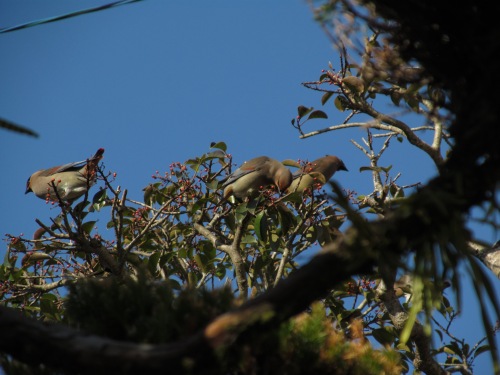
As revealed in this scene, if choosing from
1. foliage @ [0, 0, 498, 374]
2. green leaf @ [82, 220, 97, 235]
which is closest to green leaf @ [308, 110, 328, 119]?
foliage @ [0, 0, 498, 374]

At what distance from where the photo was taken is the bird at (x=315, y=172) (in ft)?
19.6

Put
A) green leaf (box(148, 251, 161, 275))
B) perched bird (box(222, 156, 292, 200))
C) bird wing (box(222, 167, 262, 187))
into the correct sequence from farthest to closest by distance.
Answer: bird wing (box(222, 167, 262, 187)) < perched bird (box(222, 156, 292, 200)) < green leaf (box(148, 251, 161, 275))

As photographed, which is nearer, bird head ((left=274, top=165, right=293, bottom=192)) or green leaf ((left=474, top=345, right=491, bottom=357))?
green leaf ((left=474, top=345, right=491, bottom=357))

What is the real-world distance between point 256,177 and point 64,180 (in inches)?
78.9

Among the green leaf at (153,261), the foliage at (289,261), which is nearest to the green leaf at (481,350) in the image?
the foliage at (289,261)

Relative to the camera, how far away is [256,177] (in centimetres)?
676

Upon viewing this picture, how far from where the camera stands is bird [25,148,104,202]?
6680 mm

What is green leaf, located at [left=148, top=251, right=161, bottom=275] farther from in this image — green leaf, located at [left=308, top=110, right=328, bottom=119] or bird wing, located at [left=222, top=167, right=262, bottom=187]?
green leaf, located at [left=308, top=110, right=328, bottom=119]

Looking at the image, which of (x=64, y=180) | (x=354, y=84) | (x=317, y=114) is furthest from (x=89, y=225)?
(x=354, y=84)

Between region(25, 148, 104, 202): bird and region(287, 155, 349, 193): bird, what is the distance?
1.75 meters

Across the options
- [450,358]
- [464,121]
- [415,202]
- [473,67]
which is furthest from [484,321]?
[450,358]

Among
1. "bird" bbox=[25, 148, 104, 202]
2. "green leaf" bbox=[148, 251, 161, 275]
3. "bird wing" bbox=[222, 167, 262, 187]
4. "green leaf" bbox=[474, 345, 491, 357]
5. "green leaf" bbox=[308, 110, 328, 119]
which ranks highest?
"bird" bbox=[25, 148, 104, 202]

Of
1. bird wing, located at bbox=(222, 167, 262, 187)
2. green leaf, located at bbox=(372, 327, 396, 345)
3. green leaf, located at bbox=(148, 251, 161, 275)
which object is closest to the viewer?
green leaf, located at bbox=(372, 327, 396, 345)

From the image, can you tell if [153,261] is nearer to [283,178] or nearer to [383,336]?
[283,178]
